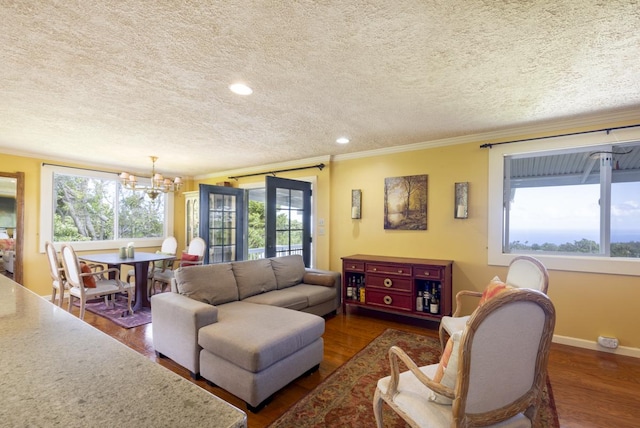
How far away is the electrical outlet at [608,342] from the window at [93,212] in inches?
284

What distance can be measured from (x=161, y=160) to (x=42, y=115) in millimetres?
2159

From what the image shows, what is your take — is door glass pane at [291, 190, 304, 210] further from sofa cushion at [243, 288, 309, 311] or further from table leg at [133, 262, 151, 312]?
table leg at [133, 262, 151, 312]

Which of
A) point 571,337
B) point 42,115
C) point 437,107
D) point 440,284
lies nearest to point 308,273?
point 440,284

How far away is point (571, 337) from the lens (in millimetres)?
3102

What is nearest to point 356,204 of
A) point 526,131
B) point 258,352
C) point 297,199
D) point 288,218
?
point 297,199

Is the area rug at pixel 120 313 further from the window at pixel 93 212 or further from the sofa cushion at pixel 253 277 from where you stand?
the sofa cushion at pixel 253 277

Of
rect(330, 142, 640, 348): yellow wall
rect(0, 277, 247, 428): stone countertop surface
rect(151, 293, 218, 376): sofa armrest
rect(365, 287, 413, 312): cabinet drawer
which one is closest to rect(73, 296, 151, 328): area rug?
rect(151, 293, 218, 376): sofa armrest

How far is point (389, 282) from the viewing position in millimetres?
3688

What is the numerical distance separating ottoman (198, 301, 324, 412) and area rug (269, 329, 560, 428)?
213mm

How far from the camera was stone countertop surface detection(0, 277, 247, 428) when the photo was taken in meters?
0.51

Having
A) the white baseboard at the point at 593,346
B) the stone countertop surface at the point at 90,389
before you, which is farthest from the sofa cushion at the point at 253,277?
the white baseboard at the point at 593,346

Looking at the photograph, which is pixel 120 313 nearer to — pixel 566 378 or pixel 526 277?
pixel 526 277

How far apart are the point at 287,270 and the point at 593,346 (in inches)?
135

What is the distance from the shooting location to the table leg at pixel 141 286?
4.17 m
